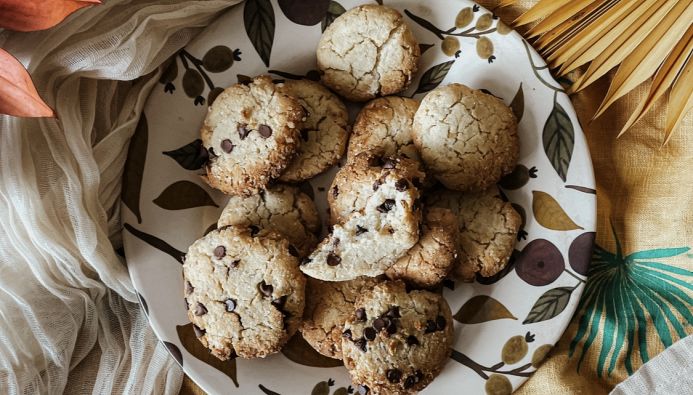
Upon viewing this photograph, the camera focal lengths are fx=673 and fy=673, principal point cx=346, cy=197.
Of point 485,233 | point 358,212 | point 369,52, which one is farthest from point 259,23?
point 485,233

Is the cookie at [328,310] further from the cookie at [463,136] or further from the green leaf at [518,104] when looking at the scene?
the green leaf at [518,104]

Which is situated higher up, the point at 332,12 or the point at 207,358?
the point at 332,12

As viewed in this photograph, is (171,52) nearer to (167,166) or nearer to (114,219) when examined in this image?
(167,166)

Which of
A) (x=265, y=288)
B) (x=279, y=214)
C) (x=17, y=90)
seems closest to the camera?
(x=17, y=90)

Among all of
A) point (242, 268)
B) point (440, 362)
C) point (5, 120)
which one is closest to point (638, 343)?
point (440, 362)

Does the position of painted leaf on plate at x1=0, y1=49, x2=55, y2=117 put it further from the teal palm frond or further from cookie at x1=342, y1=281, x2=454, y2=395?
the teal palm frond

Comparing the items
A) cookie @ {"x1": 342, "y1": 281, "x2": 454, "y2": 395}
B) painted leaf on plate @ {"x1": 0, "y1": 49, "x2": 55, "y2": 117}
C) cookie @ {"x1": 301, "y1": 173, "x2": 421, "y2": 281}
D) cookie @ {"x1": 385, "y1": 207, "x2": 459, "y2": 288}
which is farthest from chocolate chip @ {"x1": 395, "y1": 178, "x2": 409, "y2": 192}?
painted leaf on plate @ {"x1": 0, "y1": 49, "x2": 55, "y2": 117}

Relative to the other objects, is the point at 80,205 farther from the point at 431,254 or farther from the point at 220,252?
the point at 431,254
